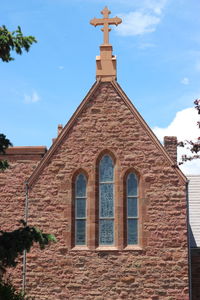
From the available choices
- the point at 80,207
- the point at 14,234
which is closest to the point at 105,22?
the point at 80,207

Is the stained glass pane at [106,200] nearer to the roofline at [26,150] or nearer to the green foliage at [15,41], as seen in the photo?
the roofline at [26,150]

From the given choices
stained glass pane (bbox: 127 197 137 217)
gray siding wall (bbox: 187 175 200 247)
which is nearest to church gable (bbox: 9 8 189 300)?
stained glass pane (bbox: 127 197 137 217)

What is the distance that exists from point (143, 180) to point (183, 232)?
234 centimetres

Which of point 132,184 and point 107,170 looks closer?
point 132,184

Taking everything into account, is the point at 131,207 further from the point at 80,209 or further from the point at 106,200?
the point at 80,209

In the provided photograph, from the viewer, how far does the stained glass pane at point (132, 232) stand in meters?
18.5

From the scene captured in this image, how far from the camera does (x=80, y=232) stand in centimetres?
1881

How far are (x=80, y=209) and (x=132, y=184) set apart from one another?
2.13m

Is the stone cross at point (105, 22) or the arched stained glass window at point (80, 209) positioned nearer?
the arched stained glass window at point (80, 209)

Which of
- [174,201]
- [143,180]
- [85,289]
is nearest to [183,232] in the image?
[174,201]

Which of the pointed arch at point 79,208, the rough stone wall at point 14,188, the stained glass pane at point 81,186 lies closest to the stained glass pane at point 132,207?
the pointed arch at point 79,208

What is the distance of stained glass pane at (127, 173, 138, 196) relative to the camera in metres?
18.9

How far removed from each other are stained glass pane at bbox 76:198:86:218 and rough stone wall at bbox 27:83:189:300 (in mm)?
295

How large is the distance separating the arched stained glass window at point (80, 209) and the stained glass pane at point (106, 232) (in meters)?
0.65
